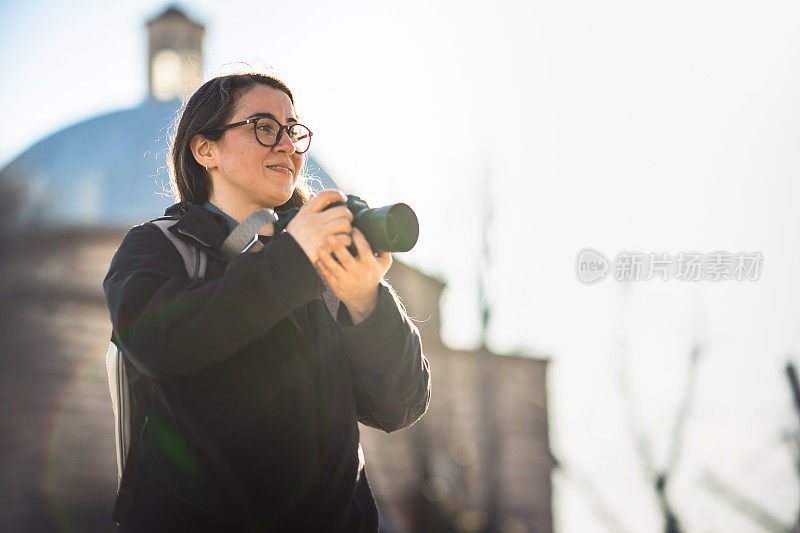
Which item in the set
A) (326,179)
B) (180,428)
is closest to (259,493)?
(180,428)

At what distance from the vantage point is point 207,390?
1.74m

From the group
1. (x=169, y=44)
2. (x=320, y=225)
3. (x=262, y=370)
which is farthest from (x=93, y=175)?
(x=320, y=225)

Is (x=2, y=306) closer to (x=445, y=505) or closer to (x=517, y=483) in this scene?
(x=445, y=505)

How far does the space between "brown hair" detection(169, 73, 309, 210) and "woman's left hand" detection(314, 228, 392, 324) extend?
0.61 m

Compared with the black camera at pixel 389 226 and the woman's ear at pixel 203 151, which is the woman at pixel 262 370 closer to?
the black camera at pixel 389 226

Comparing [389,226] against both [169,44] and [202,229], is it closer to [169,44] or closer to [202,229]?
[202,229]

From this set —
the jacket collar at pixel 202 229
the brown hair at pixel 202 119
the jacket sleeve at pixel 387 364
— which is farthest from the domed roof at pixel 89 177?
the jacket sleeve at pixel 387 364

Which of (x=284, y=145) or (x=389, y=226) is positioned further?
(x=284, y=145)

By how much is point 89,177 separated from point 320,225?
1643 cm

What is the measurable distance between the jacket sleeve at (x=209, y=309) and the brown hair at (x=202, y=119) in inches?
23.2

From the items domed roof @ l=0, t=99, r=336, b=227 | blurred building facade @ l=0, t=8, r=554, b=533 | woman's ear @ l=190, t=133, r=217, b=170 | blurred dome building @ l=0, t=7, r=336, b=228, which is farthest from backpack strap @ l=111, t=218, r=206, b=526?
domed roof @ l=0, t=99, r=336, b=227

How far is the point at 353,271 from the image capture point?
177 centimetres

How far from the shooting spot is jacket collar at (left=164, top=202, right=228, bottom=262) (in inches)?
76.3

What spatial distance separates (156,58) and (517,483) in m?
16.3
